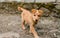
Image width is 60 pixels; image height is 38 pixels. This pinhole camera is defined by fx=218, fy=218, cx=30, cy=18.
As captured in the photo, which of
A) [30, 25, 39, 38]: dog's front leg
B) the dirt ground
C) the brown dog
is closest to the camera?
the brown dog

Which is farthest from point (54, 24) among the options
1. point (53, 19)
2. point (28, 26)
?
point (28, 26)

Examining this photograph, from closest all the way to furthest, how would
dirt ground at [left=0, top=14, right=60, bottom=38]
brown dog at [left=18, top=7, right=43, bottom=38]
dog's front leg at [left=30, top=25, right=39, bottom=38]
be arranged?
brown dog at [left=18, top=7, right=43, bottom=38] < dog's front leg at [left=30, top=25, right=39, bottom=38] < dirt ground at [left=0, top=14, right=60, bottom=38]

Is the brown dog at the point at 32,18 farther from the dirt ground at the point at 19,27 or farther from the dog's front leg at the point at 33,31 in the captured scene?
the dirt ground at the point at 19,27

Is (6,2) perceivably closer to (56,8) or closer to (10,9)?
(10,9)

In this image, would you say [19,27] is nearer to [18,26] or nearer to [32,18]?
[18,26]

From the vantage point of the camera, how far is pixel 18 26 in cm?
348

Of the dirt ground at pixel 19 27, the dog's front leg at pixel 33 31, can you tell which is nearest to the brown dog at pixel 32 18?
the dog's front leg at pixel 33 31

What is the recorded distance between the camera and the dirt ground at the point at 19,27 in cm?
320

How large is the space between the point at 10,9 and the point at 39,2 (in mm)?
581

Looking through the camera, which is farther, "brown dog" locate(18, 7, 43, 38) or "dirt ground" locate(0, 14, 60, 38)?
"dirt ground" locate(0, 14, 60, 38)

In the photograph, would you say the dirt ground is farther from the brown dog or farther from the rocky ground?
the brown dog

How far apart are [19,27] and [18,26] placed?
0.13 feet

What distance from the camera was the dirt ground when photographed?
3.20 metres

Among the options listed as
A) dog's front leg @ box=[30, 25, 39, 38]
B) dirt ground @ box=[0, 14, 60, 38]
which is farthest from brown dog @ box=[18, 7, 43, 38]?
dirt ground @ box=[0, 14, 60, 38]
